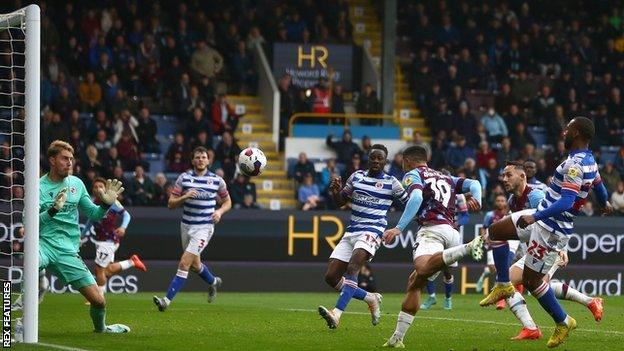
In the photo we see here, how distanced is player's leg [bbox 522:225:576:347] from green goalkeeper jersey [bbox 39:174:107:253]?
13.9ft

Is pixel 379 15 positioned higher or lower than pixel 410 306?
higher

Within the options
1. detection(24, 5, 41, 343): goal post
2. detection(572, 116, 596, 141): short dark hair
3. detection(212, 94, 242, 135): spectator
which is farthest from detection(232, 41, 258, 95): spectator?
detection(572, 116, 596, 141): short dark hair

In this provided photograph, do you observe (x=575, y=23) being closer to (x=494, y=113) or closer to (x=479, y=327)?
(x=494, y=113)

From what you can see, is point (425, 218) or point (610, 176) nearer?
point (425, 218)

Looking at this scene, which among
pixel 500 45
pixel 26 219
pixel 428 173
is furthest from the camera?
pixel 500 45

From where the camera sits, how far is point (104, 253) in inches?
823

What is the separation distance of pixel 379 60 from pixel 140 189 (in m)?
9.98

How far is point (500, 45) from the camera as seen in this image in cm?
3403

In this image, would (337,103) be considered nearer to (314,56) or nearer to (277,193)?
(314,56)

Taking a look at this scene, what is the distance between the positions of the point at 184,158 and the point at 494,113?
7948 mm

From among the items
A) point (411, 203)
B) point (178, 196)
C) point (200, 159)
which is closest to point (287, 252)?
point (200, 159)

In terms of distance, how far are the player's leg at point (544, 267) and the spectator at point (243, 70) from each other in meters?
18.0

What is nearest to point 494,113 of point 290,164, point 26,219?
point 290,164

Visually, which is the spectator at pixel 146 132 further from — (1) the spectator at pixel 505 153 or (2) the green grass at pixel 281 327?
(1) the spectator at pixel 505 153
